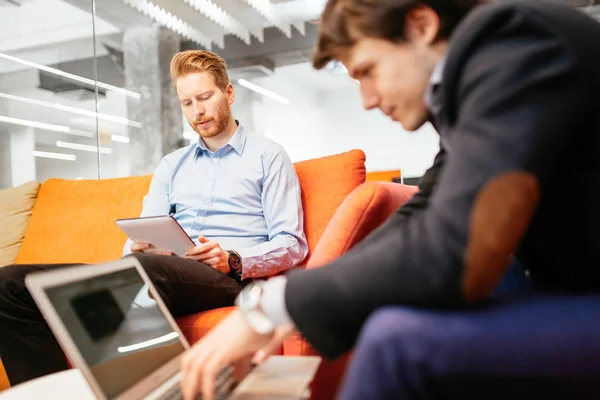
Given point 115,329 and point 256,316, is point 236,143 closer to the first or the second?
point 115,329

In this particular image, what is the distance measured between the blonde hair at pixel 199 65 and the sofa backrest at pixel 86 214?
0.48m

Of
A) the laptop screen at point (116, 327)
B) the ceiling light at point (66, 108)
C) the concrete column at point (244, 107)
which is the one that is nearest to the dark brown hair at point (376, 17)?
the laptop screen at point (116, 327)

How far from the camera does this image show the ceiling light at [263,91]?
7.58 metres

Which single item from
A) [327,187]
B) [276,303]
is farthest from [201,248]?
[276,303]

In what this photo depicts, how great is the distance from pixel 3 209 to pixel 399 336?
2.81 meters

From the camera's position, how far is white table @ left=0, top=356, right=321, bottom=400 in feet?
2.70

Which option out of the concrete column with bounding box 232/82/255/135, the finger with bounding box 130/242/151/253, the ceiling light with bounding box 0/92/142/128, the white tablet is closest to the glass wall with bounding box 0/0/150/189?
the ceiling light with bounding box 0/92/142/128

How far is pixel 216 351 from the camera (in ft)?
2.23

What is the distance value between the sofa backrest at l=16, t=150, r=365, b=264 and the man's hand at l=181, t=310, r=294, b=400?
136cm

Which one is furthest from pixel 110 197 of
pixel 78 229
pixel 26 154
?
pixel 26 154

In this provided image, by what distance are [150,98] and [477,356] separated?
20.3ft

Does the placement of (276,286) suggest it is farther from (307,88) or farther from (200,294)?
(307,88)

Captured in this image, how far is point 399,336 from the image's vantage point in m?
0.50

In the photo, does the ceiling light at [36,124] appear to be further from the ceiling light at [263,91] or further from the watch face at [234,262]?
the watch face at [234,262]
